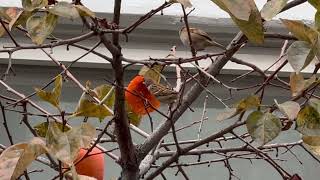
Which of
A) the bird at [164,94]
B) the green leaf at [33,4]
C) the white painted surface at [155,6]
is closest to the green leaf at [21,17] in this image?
the green leaf at [33,4]

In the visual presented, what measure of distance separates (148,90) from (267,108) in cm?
15

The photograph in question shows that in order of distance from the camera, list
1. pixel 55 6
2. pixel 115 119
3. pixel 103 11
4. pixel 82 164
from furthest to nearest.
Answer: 1. pixel 103 11
2. pixel 82 164
3. pixel 115 119
4. pixel 55 6

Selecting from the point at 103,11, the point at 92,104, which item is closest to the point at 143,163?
the point at 92,104

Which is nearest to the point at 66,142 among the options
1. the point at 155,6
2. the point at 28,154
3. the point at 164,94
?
the point at 28,154

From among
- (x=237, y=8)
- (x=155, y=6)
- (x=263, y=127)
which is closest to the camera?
(x=237, y=8)

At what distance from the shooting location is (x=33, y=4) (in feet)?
1.57

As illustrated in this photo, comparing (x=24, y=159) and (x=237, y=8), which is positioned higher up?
(x=237, y=8)

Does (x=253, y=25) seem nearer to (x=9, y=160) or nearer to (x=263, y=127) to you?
(x=263, y=127)

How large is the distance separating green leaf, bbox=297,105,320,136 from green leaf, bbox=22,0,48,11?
25 centimetres

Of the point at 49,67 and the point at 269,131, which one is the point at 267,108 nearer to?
the point at 269,131

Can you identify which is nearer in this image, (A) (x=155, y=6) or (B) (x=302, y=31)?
(B) (x=302, y=31)

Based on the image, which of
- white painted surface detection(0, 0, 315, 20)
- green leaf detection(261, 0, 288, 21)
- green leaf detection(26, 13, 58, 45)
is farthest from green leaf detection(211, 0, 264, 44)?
white painted surface detection(0, 0, 315, 20)

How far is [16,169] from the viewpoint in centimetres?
48

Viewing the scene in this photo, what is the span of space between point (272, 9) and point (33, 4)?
20 cm
